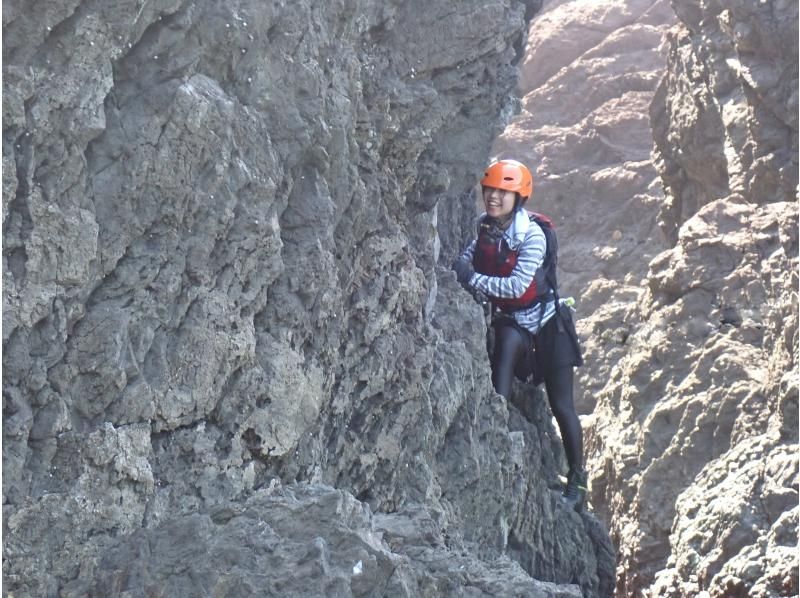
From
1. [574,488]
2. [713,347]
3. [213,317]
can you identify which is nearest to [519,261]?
[574,488]

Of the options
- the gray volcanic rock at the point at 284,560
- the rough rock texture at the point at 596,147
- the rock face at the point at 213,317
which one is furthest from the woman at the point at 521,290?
the rough rock texture at the point at 596,147

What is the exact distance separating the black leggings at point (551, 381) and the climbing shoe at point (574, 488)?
13 centimetres

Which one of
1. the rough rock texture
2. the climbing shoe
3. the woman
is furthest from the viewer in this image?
the rough rock texture

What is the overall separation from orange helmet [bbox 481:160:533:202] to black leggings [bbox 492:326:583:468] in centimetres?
95

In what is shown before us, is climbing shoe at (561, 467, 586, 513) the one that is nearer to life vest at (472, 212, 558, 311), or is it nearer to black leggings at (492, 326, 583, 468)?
black leggings at (492, 326, 583, 468)

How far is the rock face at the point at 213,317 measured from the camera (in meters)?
4.38

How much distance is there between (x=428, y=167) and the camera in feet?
25.9

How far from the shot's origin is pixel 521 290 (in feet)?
26.9

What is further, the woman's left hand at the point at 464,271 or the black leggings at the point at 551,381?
the black leggings at the point at 551,381

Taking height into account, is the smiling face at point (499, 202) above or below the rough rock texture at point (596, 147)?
below

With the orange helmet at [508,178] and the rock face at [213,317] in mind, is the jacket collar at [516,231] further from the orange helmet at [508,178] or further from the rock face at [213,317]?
the rock face at [213,317]

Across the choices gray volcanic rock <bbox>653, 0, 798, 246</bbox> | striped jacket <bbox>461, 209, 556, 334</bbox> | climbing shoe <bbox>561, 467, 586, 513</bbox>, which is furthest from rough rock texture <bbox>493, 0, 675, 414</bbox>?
striped jacket <bbox>461, 209, 556, 334</bbox>

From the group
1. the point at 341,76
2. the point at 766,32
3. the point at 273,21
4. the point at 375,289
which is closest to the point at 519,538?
the point at 375,289

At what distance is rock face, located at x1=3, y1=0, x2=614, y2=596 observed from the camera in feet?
14.4
